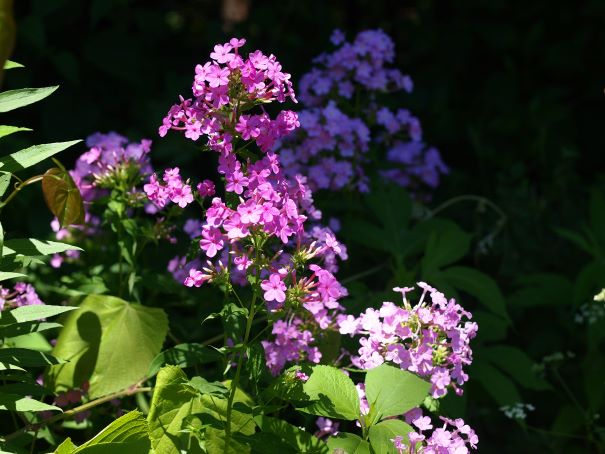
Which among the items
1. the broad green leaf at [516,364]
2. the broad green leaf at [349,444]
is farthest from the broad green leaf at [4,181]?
the broad green leaf at [516,364]

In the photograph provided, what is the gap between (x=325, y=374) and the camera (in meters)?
1.99

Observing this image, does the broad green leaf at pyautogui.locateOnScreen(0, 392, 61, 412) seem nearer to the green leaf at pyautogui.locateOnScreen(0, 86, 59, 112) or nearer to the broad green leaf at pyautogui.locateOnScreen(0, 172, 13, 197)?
the broad green leaf at pyautogui.locateOnScreen(0, 172, 13, 197)

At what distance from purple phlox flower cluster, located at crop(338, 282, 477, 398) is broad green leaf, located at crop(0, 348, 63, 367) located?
70 centimetres

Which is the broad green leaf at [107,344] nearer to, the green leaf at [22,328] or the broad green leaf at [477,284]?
the green leaf at [22,328]

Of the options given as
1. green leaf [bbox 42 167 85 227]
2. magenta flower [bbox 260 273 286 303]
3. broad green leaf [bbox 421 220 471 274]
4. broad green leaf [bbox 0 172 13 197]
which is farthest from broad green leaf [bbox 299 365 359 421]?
broad green leaf [bbox 421 220 471 274]

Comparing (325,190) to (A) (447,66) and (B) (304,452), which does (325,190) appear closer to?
(B) (304,452)

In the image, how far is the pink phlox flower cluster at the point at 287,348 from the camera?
2.25 meters

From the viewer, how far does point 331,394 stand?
196 centimetres

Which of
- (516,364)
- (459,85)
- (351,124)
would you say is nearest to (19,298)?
(351,124)

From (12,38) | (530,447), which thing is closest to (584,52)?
(530,447)

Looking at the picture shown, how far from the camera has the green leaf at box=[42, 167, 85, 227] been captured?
7.03 feet

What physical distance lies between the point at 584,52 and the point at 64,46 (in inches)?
99.7

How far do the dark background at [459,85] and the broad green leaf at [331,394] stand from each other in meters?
1.43

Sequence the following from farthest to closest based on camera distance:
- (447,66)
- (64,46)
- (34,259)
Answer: (447,66) < (64,46) < (34,259)
